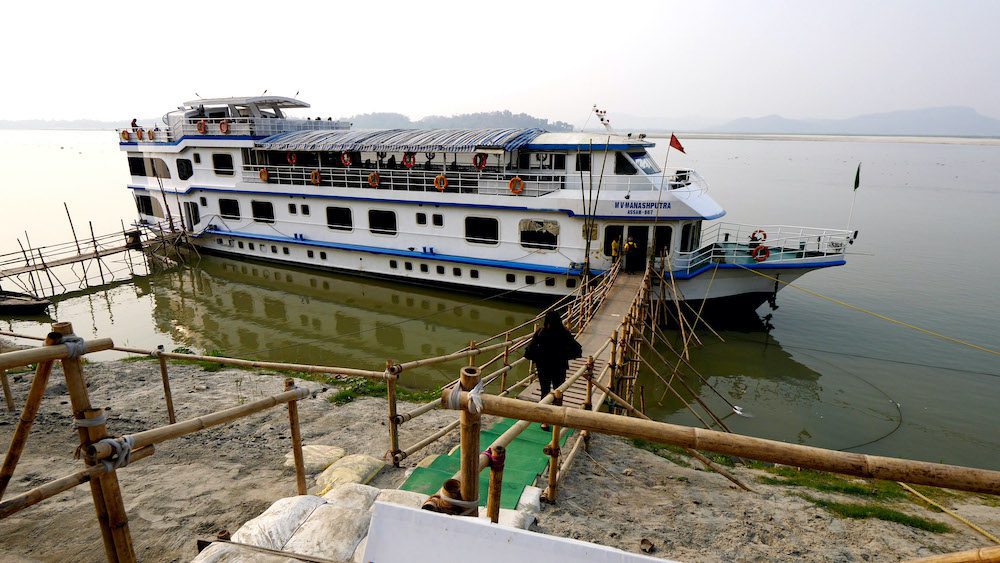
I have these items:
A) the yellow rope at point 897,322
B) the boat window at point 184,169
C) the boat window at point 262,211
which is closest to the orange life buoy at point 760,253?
the yellow rope at point 897,322

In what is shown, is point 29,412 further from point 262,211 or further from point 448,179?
point 262,211

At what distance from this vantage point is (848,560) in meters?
4.59

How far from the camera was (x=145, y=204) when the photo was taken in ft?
81.3

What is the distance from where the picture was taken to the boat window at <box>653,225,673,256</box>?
14.4m

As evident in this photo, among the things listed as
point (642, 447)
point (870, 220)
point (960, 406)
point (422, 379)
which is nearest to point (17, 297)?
point (422, 379)

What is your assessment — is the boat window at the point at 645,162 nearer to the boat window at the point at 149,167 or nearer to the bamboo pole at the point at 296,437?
the bamboo pole at the point at 296,437

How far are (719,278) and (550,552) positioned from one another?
13640 mm

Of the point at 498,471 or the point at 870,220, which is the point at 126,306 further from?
the point at 870,220

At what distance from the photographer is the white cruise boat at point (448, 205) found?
47.3 feet

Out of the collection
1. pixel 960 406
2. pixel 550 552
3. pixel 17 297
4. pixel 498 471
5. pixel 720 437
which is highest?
pixel 720 437

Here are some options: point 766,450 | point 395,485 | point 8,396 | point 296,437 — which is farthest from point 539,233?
point 766,450

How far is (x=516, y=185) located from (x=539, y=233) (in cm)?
163

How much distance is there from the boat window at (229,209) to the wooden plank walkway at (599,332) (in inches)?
656

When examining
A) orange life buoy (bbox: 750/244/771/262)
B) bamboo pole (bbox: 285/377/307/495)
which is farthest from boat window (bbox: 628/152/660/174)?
bamboo pole (bbox: 285/377/307/495)
